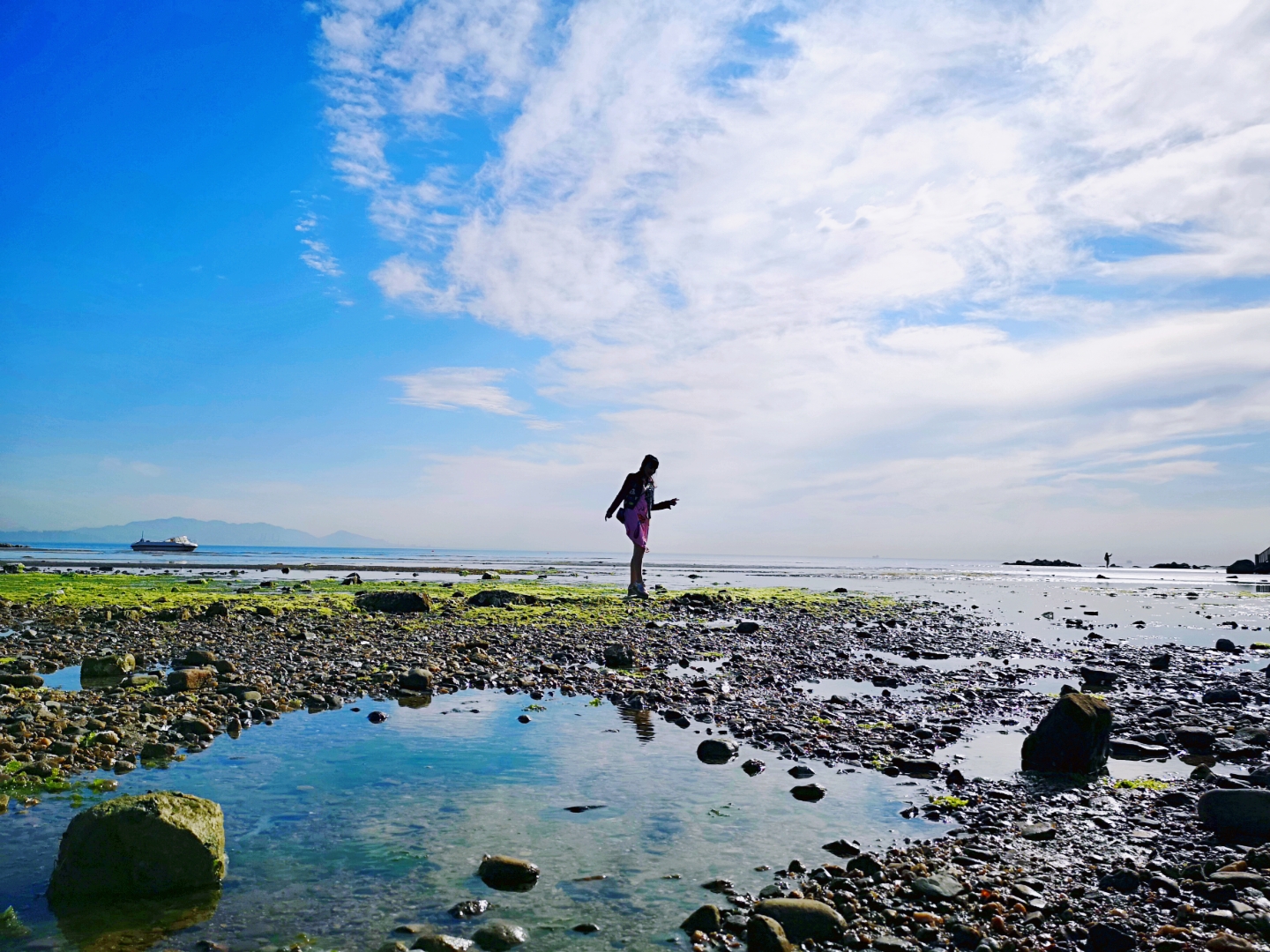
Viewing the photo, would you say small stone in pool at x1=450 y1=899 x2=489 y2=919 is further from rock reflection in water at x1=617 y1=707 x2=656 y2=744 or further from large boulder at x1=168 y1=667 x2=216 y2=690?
large boulder at x1=168 y1=667 x2=216 y2=690

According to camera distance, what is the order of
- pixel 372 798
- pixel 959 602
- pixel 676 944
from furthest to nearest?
1. pixel 959 602
2. pixel 372 798
3. pixel 676 944

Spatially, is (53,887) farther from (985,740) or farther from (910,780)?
(985,740)

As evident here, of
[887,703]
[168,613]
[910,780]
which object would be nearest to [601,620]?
[887,703]

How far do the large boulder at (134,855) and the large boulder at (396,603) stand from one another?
61.7ft

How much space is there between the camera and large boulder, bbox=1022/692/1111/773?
8438 millimetres

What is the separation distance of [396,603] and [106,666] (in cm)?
1149

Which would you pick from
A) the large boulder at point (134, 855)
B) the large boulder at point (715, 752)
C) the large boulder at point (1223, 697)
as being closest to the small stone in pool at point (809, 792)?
the large boulder at point (715, 752)

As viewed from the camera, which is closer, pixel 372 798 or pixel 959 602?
pixel 372 798

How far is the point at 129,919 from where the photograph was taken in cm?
482

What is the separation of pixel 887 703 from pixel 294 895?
9.46 meters

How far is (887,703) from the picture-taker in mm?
11984

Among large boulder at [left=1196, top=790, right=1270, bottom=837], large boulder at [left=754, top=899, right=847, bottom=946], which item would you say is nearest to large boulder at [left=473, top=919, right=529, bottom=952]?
large boulder at [left=754, top=899, right=847, bottom=946]

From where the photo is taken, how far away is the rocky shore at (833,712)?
518cm

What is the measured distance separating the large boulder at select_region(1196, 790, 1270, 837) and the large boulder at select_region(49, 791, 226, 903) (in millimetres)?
8463
